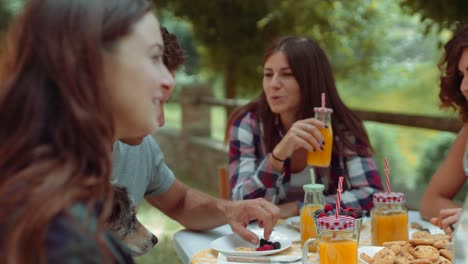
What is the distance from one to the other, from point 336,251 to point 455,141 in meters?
1.30

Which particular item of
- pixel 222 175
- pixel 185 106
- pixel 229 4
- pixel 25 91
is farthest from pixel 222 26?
pixel 25 91

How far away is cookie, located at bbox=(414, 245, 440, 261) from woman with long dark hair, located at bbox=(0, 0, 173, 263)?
38.2 inches

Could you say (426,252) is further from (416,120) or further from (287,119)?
(416,120)

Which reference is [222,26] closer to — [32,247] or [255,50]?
[255,50]

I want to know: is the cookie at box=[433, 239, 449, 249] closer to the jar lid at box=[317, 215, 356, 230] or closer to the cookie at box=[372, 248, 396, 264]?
the cookie at box=[372, 248, 396, 264]

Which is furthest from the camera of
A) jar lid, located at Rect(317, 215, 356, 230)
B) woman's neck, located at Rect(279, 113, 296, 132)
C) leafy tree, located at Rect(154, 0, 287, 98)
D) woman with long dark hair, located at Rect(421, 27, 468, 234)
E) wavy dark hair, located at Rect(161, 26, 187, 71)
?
leafy tree, located at Rect(154, 0, 287, 98)

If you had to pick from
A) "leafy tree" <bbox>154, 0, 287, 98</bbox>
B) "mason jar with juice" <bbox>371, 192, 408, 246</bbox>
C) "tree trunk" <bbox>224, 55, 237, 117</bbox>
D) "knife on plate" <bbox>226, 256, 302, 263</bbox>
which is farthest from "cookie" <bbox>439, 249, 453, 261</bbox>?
"tree trunk" <bbox>224, 55, 237, 117</bbox>

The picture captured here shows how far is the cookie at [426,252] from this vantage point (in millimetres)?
1798

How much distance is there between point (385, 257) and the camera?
1.79 metres

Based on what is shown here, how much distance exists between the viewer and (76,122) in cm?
107

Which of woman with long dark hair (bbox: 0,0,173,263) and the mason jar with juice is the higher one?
woman with long dark hair (bbox: 0,0,173,263)

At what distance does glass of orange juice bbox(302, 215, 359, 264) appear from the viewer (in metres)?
1.69

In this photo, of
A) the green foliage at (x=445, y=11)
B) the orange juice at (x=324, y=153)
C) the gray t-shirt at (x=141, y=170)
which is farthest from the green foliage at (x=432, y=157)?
the gray t-shirt at (x=141, y=170)

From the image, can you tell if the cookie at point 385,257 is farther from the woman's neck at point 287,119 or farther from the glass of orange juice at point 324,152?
the woman's neck at point 287,119
